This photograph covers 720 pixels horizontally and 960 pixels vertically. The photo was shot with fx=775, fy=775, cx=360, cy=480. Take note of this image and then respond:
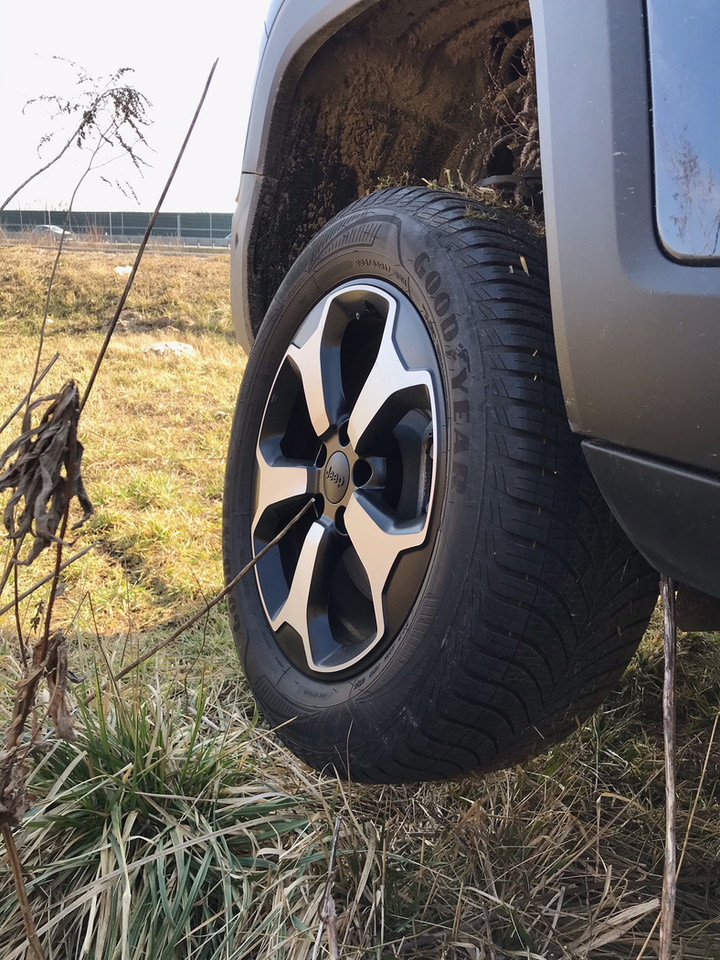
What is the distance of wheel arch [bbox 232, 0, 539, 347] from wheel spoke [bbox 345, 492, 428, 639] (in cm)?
76

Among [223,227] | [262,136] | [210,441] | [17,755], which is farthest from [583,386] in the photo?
[223,227]

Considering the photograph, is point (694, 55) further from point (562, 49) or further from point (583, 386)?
point (583, 386)

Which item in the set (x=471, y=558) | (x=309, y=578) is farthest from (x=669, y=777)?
(x=309, y=578)

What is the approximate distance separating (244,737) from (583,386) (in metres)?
0.99

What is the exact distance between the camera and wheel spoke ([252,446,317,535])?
157 cm

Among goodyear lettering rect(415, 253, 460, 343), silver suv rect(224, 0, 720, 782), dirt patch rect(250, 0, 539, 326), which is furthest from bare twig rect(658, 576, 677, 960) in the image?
dirt patch rect(250, 0, 539, 326)

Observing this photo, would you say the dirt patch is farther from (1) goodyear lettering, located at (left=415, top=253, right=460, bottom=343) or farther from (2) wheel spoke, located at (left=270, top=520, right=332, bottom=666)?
(2) wheel spoke, located at (left=270, top=520, right=332, bottom=666)

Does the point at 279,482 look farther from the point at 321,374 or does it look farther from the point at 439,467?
the point at 439,467

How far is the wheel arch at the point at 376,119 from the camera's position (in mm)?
1681

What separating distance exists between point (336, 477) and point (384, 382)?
23 centimetres

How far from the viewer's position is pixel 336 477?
1492mm

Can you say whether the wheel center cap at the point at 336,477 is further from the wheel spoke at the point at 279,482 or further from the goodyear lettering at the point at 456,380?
the goodyear lettering at the point at 456,380

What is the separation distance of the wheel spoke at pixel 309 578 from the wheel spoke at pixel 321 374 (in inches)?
8.3

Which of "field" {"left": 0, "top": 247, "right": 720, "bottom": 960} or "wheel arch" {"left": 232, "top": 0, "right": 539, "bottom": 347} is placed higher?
"wheel arch" {"left": 232, "top": 0, "right": 539, "bottom": 347}
